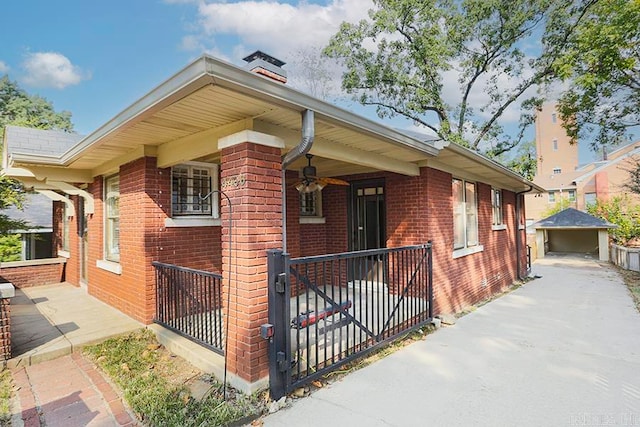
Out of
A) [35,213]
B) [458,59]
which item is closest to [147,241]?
[35,213]

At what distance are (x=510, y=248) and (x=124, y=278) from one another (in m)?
10.6

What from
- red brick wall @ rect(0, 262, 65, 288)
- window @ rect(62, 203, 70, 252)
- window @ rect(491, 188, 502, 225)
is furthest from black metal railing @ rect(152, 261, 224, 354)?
window @ rect(491, 188, 502, 225)

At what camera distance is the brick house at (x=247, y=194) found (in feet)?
10.7

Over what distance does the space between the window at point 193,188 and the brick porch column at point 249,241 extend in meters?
1.96

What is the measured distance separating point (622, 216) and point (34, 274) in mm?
26129

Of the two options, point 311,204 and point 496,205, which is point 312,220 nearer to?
point 311,204

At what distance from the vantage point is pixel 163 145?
15.4 feet

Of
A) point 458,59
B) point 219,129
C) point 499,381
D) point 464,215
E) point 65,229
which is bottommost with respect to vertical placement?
point 499,381

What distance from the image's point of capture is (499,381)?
369cm

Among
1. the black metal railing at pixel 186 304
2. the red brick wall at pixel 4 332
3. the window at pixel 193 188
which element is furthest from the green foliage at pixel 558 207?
the red brick wall at pixel 4 332

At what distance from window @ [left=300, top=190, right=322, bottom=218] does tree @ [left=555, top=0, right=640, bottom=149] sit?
8608mm

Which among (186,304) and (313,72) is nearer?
(186,304)

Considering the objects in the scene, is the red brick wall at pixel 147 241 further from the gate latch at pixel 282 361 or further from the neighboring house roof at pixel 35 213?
the neighboring house roof at pixel 35 213

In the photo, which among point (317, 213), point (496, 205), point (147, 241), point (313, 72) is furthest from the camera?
point (313, 72)
